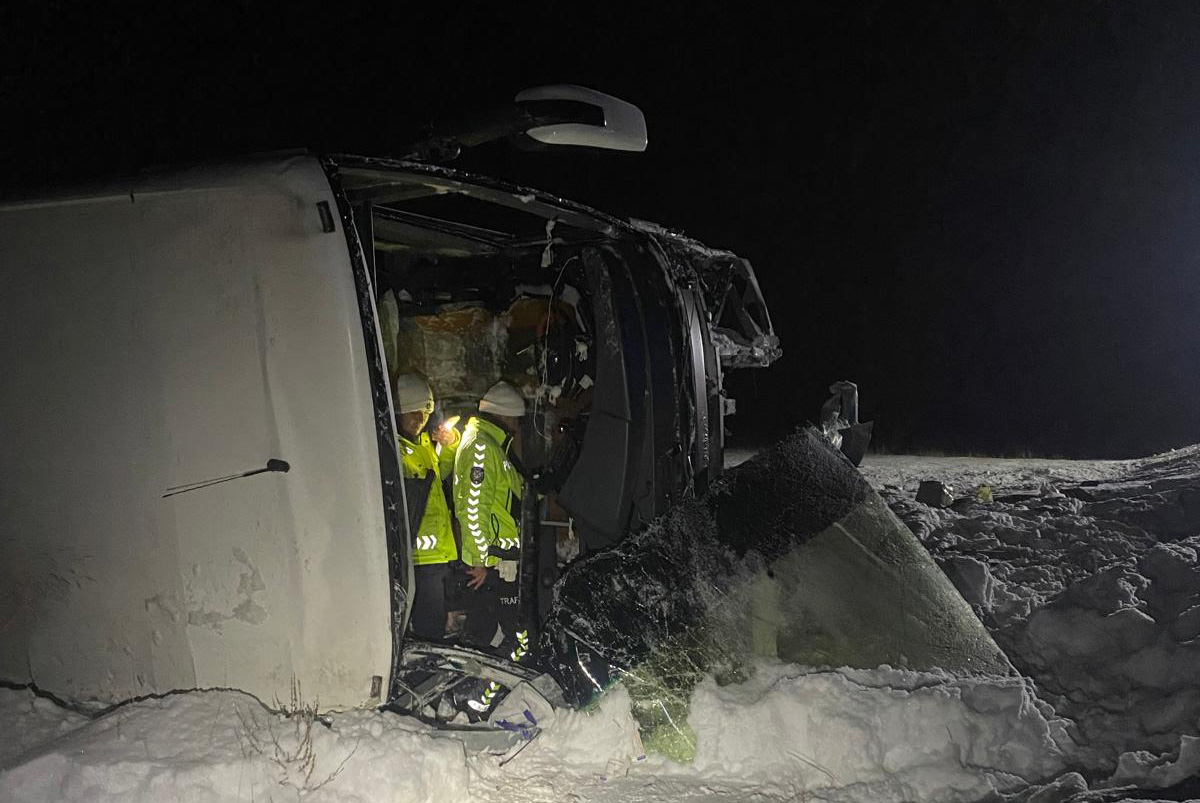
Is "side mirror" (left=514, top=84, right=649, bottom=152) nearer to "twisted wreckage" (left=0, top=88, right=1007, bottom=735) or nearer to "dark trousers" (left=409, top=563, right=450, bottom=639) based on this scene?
"twisted wreckage" (left=0, top=88, right=1007, bottom=735)

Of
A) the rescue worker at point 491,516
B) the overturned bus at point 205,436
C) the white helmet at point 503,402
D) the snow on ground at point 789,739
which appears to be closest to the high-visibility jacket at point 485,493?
the rescue worker at point 491,516

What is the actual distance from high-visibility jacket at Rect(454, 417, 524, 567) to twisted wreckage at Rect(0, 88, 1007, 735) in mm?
1085

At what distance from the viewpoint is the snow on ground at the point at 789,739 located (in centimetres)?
262

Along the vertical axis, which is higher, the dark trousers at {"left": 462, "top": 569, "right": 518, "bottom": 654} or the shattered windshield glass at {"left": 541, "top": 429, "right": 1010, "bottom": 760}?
the shattered windshield glass at {"left": 541, "top": 429, "right": 1010, "bottom": 760}

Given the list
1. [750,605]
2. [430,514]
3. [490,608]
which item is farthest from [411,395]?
[750,605]

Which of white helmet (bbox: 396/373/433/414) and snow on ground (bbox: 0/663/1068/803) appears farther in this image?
white helmet (bbox: 396/373/433/414)

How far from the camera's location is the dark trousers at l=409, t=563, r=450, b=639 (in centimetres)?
438

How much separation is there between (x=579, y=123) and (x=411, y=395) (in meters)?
1.92

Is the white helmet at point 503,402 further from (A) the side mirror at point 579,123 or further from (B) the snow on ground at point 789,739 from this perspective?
(B) the snow on ground at point 789,739

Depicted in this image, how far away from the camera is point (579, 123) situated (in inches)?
124

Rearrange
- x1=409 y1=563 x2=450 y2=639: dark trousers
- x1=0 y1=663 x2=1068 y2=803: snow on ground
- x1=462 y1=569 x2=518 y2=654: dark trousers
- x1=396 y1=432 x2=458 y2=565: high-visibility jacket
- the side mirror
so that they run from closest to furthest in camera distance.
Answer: x1=0 y1=663 x2=1068 y2=803: snow on ground → the side mirror → x1=409 y1=563 x2=450 y2=639: dark trousers → x1=396 y1=432 x2=458 y2=565: high-visibility jacket → x1=462 y1=569 x2=518 y2=654: dark trousers

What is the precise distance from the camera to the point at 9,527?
2932 mm

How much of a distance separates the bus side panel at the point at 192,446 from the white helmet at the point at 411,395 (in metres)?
1.83

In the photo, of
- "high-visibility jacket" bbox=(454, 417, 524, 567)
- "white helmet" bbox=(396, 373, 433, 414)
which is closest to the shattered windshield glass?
"high-visibility jacket" bbox=(454, 417, 524, 567)
